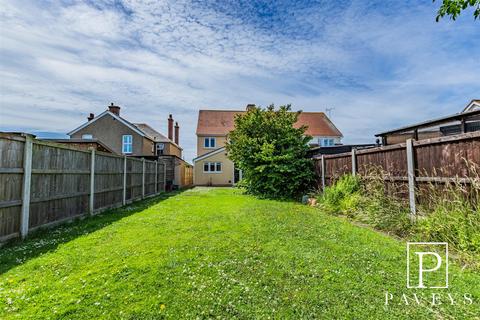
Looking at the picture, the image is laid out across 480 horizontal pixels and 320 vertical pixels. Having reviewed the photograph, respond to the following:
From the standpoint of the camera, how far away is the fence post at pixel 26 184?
4.96m

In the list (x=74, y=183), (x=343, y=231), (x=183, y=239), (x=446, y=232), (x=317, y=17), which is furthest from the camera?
(x=317, y=17)

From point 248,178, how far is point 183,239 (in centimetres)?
942

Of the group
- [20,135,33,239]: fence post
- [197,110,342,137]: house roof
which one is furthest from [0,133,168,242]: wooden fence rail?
[197,110,342,137]: house roof

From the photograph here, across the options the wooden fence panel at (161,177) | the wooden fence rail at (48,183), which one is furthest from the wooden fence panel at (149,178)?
the wooden fence rail at (48,183)

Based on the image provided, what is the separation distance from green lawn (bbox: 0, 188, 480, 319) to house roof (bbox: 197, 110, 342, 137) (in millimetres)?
24285

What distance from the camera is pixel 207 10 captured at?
8.09 metres

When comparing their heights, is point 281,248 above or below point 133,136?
below

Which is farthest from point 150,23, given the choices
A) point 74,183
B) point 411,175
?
point 411,175

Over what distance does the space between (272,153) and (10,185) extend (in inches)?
399

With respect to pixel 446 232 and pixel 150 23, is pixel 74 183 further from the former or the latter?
pixel 446 232

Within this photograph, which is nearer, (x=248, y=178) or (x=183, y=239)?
(x=183, y=239)

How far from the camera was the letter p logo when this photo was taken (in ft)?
9.73

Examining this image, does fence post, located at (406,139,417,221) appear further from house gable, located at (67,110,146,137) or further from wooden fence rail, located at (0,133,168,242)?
house gable, located at (67,110,146,137)

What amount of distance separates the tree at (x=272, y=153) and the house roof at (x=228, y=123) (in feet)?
47.1
